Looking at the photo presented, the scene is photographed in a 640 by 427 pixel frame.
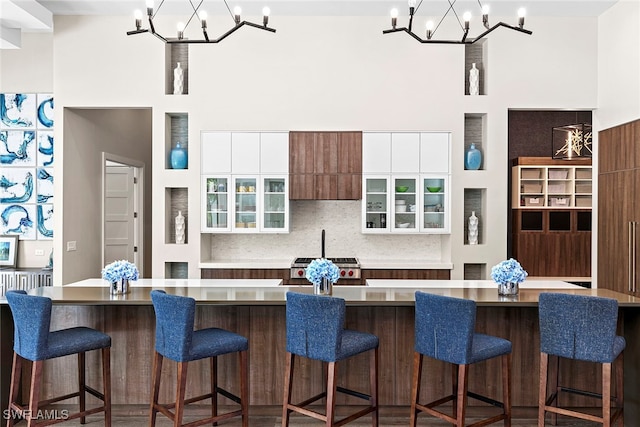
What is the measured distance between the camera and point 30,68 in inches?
275

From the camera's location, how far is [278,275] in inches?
231

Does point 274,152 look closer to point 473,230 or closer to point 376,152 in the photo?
point 376,152

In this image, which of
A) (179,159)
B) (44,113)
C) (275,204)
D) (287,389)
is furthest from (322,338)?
(44,113)

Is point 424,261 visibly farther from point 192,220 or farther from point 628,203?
point 192,220

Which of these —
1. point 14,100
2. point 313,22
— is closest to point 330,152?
point 313,22

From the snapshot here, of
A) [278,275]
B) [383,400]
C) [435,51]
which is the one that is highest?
[435,51]

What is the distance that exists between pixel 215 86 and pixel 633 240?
450 centimetres

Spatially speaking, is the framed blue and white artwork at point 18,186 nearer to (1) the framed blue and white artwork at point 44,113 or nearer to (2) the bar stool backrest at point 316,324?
(1) the framed blue and white artwork at point 44,113

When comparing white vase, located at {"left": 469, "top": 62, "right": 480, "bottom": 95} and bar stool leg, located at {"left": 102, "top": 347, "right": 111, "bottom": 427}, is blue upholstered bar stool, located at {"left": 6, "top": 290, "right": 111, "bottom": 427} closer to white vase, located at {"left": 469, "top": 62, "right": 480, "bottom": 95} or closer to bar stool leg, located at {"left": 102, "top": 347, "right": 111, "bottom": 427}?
bar stool leg, located at {"left": 102, "top": 347, "right": 111, "bottom": 427}

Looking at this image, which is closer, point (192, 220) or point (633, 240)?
point (633, 240)

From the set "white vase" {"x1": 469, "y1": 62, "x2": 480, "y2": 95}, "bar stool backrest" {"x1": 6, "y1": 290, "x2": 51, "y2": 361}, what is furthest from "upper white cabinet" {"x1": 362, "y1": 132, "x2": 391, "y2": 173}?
"bar stool backrest" {"x1": 6, "y1": 290, "x2": 51, "y2": 361}

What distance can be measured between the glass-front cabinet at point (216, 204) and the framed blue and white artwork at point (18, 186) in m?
2.70

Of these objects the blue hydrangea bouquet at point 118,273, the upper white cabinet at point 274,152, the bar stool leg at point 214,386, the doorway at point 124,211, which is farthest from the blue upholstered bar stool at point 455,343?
the doorway at point 124,211

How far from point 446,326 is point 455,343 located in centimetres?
11
